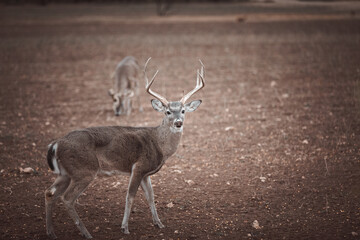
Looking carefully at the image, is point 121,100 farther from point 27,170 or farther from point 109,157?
point 109,157

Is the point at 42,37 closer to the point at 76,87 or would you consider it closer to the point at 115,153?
the point at 76,87

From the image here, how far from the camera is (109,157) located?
5.21 m

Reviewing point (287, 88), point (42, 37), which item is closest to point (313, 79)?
point (287, 88)

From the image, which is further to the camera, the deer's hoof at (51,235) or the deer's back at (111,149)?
the deer's hoof at (51,235)

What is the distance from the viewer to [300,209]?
5.80m

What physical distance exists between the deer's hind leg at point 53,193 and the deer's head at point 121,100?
19.7 ft

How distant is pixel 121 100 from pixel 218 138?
3635mm

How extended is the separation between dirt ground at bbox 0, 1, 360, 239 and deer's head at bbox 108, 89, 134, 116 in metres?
0.31

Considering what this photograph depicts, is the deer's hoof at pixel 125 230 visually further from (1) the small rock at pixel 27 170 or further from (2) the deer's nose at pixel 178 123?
(1) the small rock at pixel 27 170

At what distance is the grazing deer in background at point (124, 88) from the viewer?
1113cm

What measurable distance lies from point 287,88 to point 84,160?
9688 millimetres

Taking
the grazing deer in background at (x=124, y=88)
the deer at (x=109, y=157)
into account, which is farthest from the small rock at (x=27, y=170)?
the grazing deer in background at (x=124, y=88)

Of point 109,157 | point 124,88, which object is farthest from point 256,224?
point 124,88

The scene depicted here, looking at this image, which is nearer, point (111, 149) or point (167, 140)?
point (111, 149)
